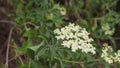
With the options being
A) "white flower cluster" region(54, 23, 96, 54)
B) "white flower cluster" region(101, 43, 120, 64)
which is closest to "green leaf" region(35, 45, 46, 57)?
"white flower cluster" region(54, 23, 96, 54)

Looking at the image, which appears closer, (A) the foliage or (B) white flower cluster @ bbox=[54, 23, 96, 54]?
(B) white flower cluster @ bbox=[54, 23, 96, 54]

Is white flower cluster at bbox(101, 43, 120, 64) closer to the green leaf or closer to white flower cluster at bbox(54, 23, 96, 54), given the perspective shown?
white flower cluster at bbox(54, 23, 96, 54)

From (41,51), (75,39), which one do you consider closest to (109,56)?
(75,39)

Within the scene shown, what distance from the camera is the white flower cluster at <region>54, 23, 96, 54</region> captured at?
5.87 feet

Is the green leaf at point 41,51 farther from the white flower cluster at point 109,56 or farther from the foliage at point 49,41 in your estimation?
the white flower cluster at point 109,56

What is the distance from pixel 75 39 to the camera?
1.83 m

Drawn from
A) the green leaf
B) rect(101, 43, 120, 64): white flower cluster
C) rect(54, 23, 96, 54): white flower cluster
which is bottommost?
rect(101, 43, 120, 64): white flower cluster

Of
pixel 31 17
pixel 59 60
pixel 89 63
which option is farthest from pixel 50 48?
pixel 31 17

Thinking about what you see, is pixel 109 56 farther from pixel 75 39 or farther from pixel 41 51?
pixel 41 51

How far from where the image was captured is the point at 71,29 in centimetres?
191

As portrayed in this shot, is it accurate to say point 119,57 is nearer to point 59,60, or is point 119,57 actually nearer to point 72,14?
point 59,60

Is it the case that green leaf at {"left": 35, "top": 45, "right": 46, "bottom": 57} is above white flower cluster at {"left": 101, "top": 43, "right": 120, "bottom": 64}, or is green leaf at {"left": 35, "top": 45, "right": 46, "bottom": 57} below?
above

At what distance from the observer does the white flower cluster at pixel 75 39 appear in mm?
1791

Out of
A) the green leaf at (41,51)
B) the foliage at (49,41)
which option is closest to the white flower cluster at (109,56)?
the foliage at (49,41)
